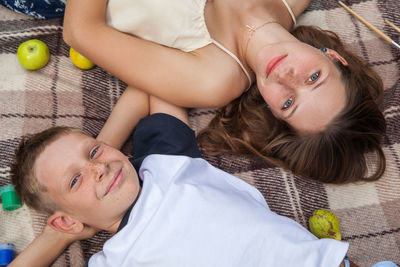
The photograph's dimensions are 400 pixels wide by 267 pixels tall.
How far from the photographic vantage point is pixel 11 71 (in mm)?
1859

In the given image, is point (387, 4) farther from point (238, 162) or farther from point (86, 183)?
point (86, 183)

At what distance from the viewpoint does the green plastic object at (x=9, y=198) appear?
61.1 inches

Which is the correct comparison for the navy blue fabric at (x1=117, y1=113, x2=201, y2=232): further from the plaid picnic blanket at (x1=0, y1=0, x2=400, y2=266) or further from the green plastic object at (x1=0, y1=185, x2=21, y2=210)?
the green plastic object at (x1=0, y1=185, x2=21, y2=210)

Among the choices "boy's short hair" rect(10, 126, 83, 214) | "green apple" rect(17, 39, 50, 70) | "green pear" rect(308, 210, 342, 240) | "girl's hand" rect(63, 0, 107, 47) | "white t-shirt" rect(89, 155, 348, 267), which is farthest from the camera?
"green apple" rect(17, 39, 50, 70)

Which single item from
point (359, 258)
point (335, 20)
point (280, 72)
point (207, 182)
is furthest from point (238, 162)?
point (335, 20)

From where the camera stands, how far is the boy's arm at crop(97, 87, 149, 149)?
169 cm

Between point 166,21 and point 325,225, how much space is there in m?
0.99

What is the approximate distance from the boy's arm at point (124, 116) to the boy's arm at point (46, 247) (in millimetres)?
369

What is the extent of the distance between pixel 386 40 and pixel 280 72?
2.36ft

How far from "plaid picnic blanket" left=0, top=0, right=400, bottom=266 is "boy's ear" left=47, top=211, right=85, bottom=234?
0.11 metres

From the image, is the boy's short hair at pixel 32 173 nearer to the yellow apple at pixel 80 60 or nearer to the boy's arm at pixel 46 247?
the boy's arm at pixel 46 247

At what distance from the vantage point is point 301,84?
146 cm

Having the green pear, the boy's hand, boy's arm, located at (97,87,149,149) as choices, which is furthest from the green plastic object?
the green pear

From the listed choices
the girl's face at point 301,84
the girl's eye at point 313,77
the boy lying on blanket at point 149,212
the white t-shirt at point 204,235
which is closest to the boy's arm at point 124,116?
the boy lying on blanket at point 149,212
